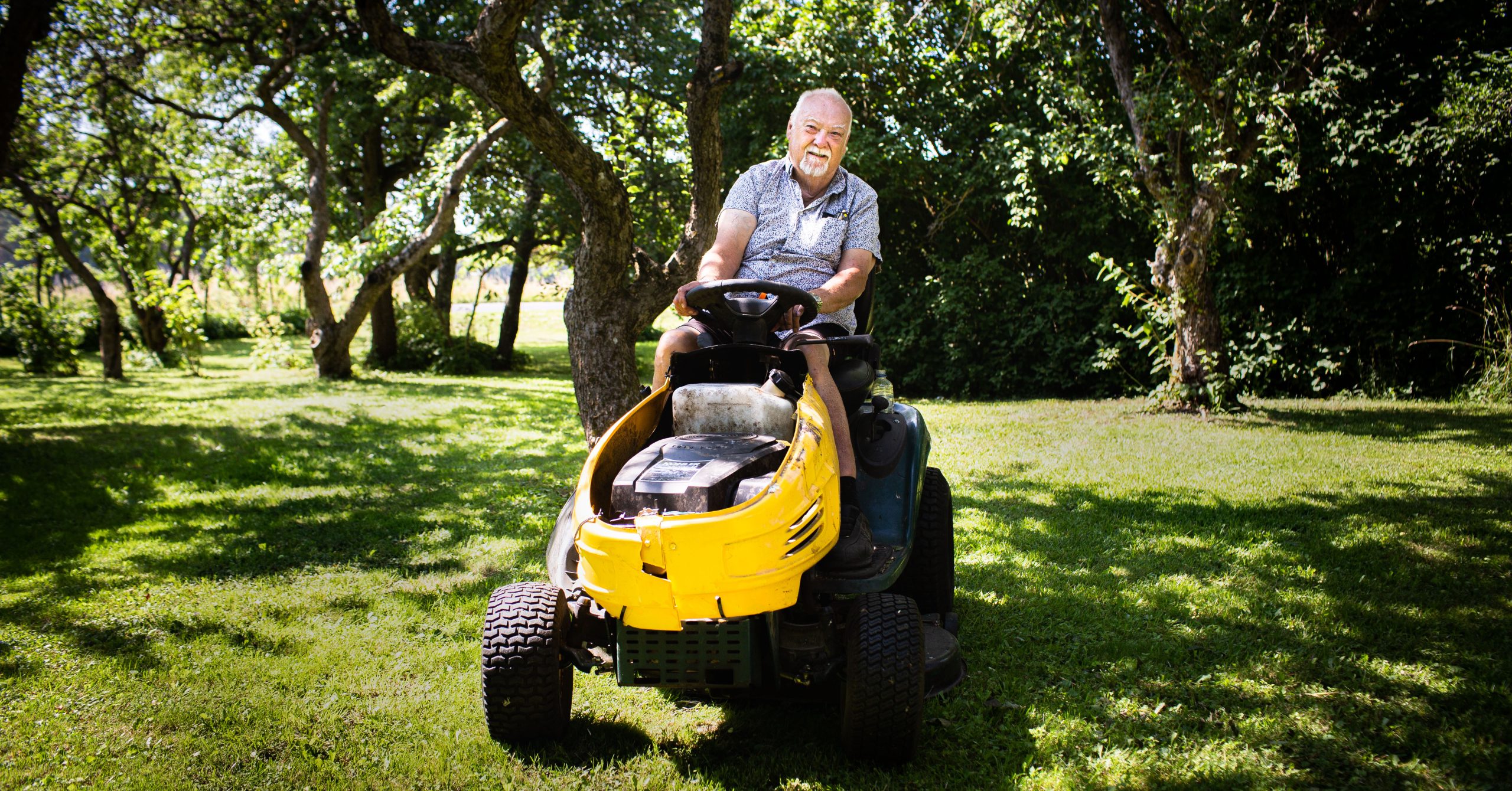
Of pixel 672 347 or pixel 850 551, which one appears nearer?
pixel 850 551

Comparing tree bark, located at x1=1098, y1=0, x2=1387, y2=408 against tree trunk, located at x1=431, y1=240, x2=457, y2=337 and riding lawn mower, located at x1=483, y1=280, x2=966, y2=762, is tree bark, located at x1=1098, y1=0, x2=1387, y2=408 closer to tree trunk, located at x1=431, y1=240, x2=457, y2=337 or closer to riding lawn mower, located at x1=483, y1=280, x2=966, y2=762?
riding lawn mower, located at x1=483, y1=280, x2=966, y2=762

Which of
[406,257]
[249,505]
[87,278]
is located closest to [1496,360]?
[249,505]

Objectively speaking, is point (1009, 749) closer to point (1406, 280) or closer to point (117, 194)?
point (1406, 280)

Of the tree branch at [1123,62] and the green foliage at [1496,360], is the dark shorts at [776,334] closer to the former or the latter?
the tree branch at [1123,62]

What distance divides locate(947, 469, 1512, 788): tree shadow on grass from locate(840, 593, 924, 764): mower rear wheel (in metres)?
0.58

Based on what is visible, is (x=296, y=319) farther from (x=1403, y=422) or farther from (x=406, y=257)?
(x=1403, y=422)

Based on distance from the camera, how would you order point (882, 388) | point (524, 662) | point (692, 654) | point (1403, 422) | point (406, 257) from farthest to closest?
point (406, 257)
point (1403, 422)
point (882, 388)
point (524, 662)
point (692, 654)

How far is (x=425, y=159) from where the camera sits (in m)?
17.8

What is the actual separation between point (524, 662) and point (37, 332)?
735 inches

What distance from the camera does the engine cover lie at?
231cm

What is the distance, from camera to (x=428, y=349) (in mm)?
18391

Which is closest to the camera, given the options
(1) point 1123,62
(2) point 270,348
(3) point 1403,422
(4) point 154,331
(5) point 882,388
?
(5) point 882,388

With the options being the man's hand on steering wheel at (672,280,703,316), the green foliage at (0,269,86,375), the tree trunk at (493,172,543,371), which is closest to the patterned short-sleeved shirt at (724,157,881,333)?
the man's hand on steering wheel at (672,280,703,316)

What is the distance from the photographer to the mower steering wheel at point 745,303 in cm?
281
